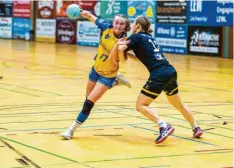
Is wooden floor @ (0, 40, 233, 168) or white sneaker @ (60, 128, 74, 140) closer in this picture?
wooden floor @ (0, 40, 233, 168)

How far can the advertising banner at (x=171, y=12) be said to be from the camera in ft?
93.6

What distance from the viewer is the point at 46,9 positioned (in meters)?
37.3

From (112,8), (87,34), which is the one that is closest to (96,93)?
(112,8)

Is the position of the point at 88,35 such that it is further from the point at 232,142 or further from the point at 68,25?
the point at 232,142

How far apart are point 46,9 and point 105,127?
29.0m

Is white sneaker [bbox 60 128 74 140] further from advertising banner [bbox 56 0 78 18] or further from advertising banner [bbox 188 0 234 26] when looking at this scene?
advertising banner [bbox 56 0 78 18]

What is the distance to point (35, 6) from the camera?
1522 inches

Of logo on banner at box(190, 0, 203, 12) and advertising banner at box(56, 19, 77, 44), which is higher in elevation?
logo on banner at box(190, 0, 203, 12)

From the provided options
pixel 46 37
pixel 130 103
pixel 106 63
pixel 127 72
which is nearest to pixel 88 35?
pixel 46 37

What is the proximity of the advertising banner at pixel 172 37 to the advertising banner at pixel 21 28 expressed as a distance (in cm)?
1180

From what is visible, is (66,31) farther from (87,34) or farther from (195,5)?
(195,5)

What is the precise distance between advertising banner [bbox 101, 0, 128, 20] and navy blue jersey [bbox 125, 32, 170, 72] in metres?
23.7

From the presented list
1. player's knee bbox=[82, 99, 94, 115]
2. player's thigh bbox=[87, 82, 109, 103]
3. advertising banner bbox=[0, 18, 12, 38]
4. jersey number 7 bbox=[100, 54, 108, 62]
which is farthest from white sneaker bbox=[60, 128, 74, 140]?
advertising banner bbox=[0, 18, 12, 38]

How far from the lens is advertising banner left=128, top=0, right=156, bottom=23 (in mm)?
30125
